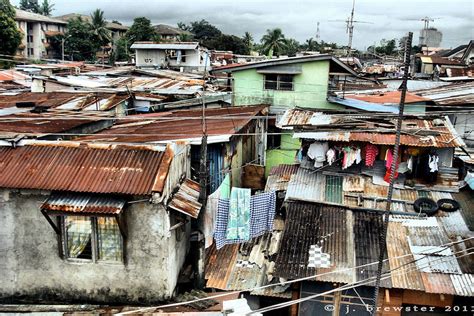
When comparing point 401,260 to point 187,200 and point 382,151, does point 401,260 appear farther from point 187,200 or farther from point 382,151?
point 187,200

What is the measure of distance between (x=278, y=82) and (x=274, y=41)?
136 feet

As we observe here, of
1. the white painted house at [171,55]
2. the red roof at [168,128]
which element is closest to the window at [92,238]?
the red roof at [168,128]

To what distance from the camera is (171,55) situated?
48375 mm

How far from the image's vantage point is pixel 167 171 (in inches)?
396

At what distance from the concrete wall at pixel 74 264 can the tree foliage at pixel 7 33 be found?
51548mm

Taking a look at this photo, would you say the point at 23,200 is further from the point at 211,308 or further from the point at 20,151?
the point at 211,308

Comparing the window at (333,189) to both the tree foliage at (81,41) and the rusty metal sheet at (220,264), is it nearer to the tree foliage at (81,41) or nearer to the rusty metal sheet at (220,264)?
the rusty metal sheet at (220,264)

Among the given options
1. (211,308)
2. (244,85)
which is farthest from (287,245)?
(244,85)

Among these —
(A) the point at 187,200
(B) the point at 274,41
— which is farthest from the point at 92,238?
(B) the point at 274,41

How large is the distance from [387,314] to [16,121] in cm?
1316

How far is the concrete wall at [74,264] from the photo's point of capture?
10.2 m

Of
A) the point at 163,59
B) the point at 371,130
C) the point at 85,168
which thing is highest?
the point at 163,59

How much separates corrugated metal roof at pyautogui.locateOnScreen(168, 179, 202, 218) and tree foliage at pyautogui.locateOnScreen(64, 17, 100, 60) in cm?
6402

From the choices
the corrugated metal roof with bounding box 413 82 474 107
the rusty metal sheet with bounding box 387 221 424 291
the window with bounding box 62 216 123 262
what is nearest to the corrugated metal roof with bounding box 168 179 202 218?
the window with bounding box 62 216 123 262
